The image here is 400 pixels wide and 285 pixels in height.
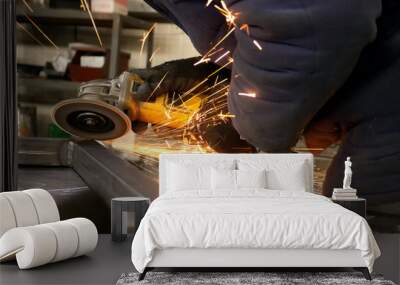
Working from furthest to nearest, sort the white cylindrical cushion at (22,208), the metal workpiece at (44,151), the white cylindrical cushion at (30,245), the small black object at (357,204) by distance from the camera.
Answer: the metal workpiece at (44,151)
the small black object at (357,204)
the white cylindrical cushion at (22,208)
the white cylindrical cushion at (30,245)

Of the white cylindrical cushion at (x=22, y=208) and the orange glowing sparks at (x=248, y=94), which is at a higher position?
the orange glowing sparks at (x=248, y=94)

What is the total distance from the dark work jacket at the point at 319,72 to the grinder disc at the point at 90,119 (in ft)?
2.05

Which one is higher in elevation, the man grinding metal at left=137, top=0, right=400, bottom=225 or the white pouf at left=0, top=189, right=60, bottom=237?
the man grinding metal at left=137, top=0, right=400, bottom=225

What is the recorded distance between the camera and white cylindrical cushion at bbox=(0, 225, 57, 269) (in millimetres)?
3113

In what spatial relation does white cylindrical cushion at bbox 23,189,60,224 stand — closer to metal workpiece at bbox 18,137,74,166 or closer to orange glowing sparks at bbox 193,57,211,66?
metal workpiece at bbox 18,137,74,166

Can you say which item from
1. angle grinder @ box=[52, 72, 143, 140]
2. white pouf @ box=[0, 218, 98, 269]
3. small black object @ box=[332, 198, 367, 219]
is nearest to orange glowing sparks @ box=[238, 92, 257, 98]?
angle grinder @ box=[52, 72, 143, 140]

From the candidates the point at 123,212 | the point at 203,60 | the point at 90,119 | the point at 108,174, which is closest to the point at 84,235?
the point at 123,212

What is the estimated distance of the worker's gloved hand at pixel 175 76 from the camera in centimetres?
393

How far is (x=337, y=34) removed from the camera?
9.68 feet

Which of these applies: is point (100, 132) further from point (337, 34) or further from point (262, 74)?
point (337, 34)

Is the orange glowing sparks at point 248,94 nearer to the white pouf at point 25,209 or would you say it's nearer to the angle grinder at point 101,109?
the angle grinder at point 101,109

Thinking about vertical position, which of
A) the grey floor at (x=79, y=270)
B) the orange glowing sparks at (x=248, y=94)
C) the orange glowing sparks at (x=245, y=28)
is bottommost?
the grey floor at (x=79, y=270)

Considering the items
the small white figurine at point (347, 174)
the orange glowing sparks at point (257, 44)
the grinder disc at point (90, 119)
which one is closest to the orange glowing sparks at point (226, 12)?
the orange glowing sparks at point (257, 44)

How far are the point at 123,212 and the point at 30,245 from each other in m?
0.83
